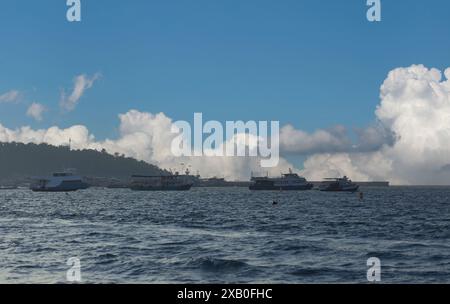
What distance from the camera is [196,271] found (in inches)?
1192

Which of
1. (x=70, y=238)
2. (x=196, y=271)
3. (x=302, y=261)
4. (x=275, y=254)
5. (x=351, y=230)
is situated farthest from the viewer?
(x=351, y=230)

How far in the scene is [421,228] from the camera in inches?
2307

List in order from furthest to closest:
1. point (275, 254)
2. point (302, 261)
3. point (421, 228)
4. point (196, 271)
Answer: point (421, 228) → point (275, 254) → point (302, 261) → point (196, 271)

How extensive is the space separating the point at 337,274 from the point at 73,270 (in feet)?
46.2

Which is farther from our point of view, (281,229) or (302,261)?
(281,229)

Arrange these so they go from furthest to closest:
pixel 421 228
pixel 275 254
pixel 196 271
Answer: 1. pixel 421 228
2. pixel 275 254
3. pixel 196 271

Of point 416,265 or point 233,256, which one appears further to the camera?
point 233,256
